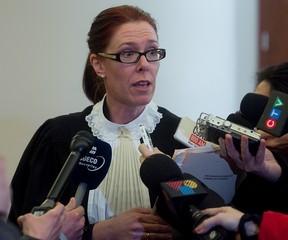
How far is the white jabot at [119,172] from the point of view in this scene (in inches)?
54.9

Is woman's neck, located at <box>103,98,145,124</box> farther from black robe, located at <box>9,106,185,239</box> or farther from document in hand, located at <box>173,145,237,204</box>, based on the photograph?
document in hand, located at <box>173,145,237,204</box>

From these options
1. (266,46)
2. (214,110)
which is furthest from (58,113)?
Answer: (266,46)

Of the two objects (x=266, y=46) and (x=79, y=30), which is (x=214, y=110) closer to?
(x=266, y=46)

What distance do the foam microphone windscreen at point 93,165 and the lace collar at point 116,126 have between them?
26cm

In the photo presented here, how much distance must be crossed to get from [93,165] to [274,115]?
392 millimetres

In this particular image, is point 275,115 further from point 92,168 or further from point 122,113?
point 122,113

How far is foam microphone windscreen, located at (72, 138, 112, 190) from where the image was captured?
1.15 metres

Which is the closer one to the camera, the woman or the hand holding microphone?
the hand holding microphone

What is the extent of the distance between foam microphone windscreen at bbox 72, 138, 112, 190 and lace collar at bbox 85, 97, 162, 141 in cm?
26

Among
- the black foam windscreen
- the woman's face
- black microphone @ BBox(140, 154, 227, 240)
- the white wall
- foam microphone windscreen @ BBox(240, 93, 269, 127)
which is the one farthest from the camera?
the white wall

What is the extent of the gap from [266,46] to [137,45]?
3.16 feet

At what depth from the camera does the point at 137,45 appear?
Answer: 1400 mm

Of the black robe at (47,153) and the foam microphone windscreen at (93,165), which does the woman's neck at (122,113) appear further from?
the foam microphone windscreen at (93,165)

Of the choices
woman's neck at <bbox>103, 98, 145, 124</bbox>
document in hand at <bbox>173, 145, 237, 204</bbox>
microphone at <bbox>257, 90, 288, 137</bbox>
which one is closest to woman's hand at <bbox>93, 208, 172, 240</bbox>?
document in hand at <bbox>173, 145, 237, 204</bbox>
